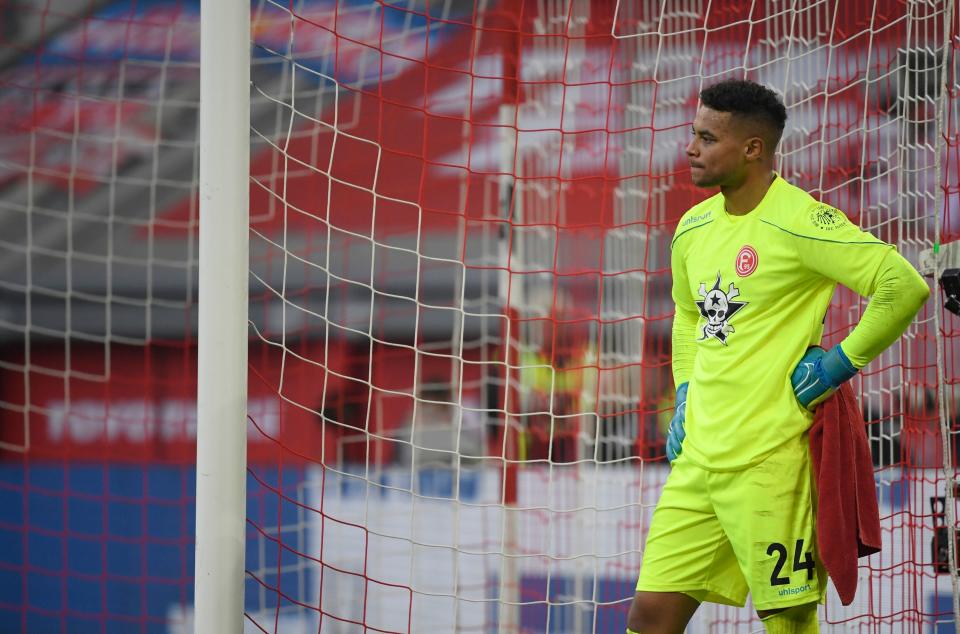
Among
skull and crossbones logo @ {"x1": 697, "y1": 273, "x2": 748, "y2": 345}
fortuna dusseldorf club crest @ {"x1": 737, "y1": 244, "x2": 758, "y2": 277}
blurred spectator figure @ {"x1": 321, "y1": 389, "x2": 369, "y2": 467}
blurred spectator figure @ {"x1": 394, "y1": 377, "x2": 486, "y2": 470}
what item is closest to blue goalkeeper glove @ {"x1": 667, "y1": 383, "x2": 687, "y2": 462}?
skull and crossbones logo @ {"x1": 697, "y1": 273, "x2": 748, "y2": 345}

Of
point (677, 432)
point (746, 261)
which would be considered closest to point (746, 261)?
point (746, 261)

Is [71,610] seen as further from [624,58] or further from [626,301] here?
[624,58]

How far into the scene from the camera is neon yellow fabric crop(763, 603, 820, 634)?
5.68 feet

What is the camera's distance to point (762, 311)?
5.77ft

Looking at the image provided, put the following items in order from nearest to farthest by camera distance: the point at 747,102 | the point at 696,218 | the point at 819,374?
the point at 819,374, the point at 747,102, the point at 696,218

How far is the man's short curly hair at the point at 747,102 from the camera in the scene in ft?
5.86

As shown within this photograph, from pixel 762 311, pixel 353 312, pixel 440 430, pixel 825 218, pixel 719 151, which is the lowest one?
pixel 440 430

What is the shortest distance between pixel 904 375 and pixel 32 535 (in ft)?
10.9

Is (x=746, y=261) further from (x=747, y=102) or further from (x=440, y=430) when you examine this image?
(x=440, y=430)

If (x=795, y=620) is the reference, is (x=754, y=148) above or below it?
above

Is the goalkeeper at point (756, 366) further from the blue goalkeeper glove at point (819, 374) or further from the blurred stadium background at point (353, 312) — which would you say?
the blurred stadium background at point (353, 312)

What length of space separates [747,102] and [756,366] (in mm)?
466

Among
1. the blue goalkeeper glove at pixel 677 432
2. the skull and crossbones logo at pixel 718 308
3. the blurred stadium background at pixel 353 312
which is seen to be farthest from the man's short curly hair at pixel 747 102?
the blurred stadium background at pixel 353 312

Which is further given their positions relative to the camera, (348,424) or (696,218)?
(348,424)
